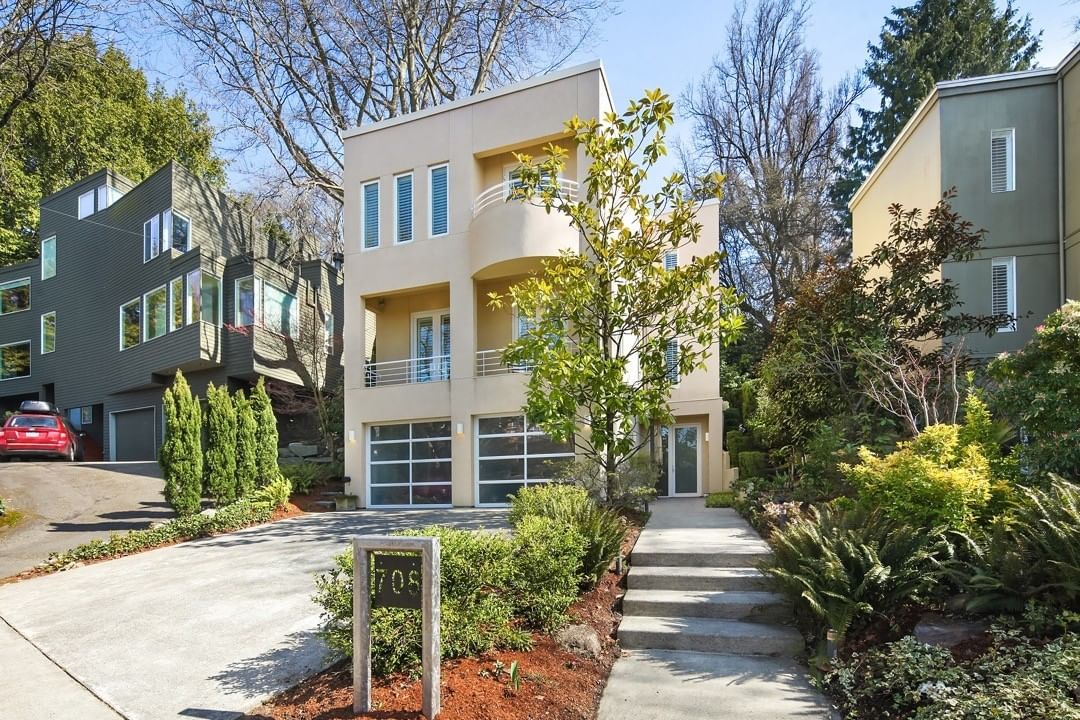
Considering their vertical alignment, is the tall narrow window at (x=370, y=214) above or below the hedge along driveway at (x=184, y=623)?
above

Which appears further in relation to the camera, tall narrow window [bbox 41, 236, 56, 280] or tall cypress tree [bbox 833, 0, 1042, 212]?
tall narrow window [bbox 41, 236, 56, 280]

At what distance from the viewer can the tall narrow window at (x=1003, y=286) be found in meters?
11.9

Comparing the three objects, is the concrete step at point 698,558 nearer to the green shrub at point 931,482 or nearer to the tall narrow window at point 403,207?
the green shrub at point 931,482

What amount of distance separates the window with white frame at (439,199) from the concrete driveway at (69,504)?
8.17 metres

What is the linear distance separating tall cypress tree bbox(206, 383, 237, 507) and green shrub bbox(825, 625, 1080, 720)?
36.0 ft

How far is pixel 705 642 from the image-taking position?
500 cm

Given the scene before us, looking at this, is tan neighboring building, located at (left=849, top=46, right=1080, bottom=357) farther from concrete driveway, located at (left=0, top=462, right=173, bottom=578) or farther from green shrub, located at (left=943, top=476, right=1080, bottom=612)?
concrete driveway, located at (left=0, top=462, right=173, bottom=578)

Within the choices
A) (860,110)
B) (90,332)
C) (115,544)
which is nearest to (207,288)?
(90,332)

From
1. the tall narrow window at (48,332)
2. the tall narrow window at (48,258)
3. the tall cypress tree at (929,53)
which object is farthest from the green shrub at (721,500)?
the tall narrow window at (48,258)

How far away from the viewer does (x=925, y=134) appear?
12766mm

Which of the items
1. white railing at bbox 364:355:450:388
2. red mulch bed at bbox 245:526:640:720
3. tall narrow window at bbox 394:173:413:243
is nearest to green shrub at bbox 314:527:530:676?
red mulch bed at bbox 245:526:640:720

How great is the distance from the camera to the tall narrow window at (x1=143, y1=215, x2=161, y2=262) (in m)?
20.4

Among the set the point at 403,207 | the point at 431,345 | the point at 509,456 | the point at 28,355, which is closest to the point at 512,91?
the point at 403,207

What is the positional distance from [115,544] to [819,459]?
10603 mm
